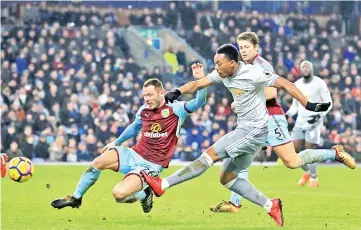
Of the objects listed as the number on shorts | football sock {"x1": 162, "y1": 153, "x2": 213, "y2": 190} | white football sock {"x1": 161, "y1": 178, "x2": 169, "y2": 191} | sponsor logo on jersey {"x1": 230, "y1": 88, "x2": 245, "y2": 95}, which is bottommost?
the number on shorts

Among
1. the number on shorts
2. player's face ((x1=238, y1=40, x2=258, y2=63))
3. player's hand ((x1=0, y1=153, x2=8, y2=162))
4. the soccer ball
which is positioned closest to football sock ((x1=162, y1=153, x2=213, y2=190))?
player's face ((x1=238, y1=40, x2=258, y2=63))

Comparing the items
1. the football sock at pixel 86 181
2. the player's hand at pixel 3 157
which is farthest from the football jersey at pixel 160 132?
the player's hand at pixel 3 157

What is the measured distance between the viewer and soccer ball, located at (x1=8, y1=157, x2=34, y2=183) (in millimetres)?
14430

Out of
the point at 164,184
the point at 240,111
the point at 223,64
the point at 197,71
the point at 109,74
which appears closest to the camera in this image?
the point at 164,184

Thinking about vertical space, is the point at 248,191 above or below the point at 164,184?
below

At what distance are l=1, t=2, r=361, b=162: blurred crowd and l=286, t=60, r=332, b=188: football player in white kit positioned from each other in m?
8.80

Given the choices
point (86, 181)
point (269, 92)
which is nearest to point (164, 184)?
point (86, 181)

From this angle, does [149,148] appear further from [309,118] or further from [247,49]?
[309,118]

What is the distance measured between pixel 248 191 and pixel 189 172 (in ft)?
3.26

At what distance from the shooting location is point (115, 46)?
32.8 meters

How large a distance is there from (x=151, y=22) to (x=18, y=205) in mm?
21554

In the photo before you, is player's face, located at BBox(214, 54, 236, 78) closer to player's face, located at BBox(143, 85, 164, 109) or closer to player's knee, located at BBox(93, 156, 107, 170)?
player's face, located at BBox(143, 85, 164, 109)

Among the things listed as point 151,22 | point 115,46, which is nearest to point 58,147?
point 115,46

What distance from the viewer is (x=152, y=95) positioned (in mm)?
11609
